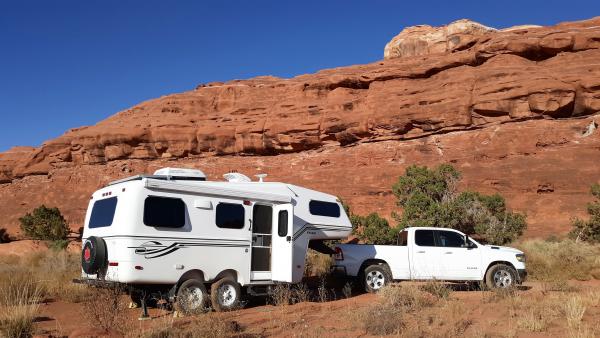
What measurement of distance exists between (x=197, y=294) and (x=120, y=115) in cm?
5688

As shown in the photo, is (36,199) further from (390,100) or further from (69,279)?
(69,279)

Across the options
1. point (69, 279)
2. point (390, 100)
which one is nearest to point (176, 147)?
point (390, 100)

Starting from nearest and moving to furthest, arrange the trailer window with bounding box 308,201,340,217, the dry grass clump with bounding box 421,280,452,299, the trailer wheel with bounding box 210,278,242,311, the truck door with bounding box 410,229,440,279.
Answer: the trailer wheel with bounding box 210,278,242,311 → the dry grass clump with bounding box 421,280,452,299 → the trailer window with bounding box 308,201,340,217 → the truck door with bounding box 410,229,440,279

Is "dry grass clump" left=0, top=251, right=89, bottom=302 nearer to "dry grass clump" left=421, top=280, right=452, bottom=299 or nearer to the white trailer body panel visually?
the white trailer body panel

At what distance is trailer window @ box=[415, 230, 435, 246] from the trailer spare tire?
761cm

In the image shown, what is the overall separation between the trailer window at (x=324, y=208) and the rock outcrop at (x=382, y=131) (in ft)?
55.6

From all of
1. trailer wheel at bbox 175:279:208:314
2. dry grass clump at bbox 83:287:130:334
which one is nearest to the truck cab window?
trailer wheel at bbox 175:279:208:314

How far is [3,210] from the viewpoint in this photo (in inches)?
2047

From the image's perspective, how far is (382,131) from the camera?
144 ft

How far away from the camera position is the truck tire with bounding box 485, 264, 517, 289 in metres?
12.6

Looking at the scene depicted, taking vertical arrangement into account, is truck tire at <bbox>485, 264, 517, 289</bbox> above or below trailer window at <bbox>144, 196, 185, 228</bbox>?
below

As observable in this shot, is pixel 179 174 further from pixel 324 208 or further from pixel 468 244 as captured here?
pixel 468 244

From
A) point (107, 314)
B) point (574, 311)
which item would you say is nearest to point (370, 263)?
point (574, 311)

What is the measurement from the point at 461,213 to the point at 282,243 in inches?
490
